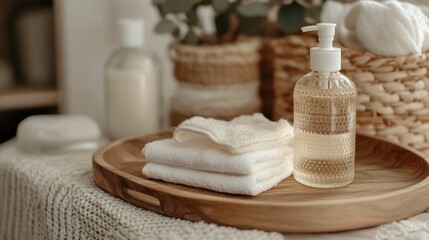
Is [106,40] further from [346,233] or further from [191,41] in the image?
[346,233]

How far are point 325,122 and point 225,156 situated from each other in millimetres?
124

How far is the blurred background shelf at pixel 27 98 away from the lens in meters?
1.25

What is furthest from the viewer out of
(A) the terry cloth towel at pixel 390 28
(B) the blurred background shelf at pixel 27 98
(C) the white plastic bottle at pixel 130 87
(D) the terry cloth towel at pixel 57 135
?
(B) the blurred background shelf at pixel 27 98

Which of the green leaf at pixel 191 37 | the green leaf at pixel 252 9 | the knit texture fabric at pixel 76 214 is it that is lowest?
the knit texture fabric at pixel 76 214

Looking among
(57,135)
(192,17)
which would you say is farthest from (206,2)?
(57,135)

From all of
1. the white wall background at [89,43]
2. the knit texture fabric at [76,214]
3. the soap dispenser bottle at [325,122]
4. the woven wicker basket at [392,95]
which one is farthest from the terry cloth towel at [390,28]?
the white wall background at [89,43]

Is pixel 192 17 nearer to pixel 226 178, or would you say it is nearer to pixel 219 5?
pixel 219 5

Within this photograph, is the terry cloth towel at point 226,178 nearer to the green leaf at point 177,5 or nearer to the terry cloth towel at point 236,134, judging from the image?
the terry cloth towel at point 236,134

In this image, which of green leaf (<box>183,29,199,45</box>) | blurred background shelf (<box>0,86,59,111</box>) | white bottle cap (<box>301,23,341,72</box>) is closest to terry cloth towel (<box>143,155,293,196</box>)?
white bottle cap (<box>301,23,341,72</box>)

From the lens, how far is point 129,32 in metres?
1.12

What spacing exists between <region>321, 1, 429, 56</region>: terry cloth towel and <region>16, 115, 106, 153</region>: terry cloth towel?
17.8 inches

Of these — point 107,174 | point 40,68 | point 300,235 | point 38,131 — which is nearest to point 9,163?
point 38,131

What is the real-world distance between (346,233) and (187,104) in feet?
1.70

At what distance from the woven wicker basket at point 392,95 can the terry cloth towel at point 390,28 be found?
0.05ft
